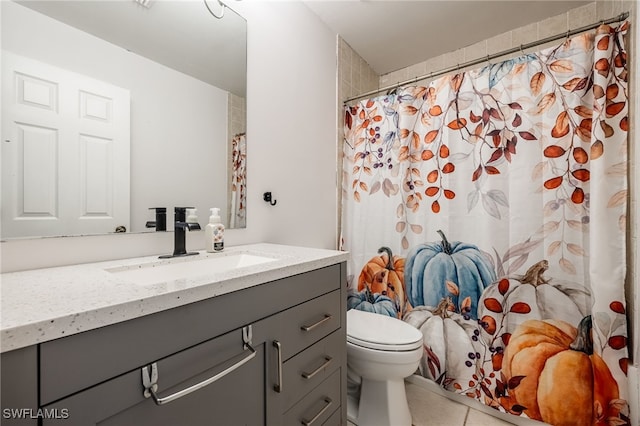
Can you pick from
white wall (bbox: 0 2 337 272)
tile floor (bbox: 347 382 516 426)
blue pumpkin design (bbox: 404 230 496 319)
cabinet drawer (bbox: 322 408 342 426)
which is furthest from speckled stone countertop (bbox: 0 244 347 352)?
tile floor (bbox: 347 382 516 426)

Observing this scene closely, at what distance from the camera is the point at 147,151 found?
105cm

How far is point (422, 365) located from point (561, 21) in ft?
7.67

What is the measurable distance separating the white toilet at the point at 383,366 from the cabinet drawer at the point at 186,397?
0.69 metres

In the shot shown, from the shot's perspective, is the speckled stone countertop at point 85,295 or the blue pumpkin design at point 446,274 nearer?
the speckled stone countertop at point 85,295

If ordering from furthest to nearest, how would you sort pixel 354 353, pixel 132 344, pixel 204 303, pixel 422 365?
1. pixel 422 365
2. pixel 354 353
3. pixel 204 303
4. pixel 132 344

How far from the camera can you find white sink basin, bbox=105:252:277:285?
0.88 metres

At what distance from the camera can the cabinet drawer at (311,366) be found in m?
0.84

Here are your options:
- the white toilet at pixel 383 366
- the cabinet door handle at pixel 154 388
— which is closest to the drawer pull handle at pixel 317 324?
the cabinet door handle at pixel 154 388

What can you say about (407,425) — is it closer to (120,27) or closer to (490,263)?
(490,263)

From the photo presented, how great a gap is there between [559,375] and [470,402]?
1.63ft

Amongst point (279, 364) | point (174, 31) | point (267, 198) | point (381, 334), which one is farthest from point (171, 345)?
point (174, 31)

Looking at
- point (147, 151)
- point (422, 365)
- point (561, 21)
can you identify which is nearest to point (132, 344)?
point (147, 151)

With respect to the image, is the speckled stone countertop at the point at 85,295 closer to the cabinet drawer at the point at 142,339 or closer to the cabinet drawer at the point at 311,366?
the cabinet drawer at the point at 142,339

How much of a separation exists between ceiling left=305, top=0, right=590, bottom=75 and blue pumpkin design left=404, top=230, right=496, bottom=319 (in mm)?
1407
